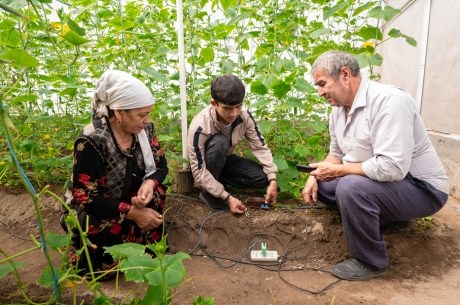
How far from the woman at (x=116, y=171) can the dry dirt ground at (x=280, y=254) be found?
0.26m

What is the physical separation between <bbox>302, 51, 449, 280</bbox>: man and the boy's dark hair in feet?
1.41

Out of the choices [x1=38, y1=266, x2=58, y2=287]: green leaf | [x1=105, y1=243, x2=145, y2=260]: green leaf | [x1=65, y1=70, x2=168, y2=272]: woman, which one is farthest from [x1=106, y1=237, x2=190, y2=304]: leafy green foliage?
[x1=65, y1=70, x2=168, y2=272]: woman

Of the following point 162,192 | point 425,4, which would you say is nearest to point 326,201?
point 162,192

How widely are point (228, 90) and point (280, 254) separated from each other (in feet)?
3.15

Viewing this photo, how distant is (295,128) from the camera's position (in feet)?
8.12

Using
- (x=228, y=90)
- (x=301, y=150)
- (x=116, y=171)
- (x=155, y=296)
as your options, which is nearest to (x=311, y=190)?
(x=301, y=150)

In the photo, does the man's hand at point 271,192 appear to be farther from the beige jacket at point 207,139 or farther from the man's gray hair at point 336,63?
the man's gray hair at point 336,63

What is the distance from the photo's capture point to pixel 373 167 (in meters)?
1.62

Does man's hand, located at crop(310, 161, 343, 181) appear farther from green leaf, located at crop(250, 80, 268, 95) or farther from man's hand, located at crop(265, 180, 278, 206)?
green leaf, located at crop(250, 80, 268, 95)

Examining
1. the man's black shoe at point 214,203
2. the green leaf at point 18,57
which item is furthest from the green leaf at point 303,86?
the green leaf at point 18,57

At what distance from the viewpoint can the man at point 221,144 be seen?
2027mm

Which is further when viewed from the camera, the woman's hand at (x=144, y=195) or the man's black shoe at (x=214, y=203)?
the man's black shoe at (x=214, y=203)

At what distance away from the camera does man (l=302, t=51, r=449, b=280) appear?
63.1 inches

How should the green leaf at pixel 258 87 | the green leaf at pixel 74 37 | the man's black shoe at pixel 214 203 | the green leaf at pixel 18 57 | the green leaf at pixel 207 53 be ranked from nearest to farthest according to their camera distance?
the green leaf at pixel 18 57 → the green leaf at pixel 74 37 → the green leaf at pixel 258 87 → the man's black shoe at pixel 214 203 → the green leaf at pixel 207 53
